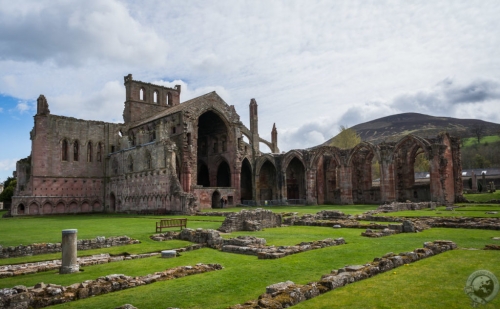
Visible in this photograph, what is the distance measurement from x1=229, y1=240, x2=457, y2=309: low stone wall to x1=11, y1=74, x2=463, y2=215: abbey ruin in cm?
3024

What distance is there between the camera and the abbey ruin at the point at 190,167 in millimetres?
44031

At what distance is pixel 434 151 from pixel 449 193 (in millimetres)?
5039

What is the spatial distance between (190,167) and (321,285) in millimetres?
39615

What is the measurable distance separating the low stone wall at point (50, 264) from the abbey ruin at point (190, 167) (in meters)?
24.7

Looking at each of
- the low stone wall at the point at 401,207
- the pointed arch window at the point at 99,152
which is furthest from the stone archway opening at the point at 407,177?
the pointed arch window at the point at 99,152

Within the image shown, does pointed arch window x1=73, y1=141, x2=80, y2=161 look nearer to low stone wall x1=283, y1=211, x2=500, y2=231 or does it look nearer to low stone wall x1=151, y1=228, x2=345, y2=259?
low stone wall x1=283, y1=211, x2=500, y2=231

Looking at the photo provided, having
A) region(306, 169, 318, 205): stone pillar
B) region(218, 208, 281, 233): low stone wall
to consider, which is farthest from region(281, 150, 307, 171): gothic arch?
region(218, 208, 281, 233): low stone wall

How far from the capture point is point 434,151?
42406 mm

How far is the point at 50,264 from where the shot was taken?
13.4 meters

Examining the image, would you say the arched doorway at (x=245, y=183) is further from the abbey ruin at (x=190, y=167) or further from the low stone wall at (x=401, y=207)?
the low stone wall at (x=401, y=207)

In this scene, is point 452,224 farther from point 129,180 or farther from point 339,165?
point 129,180

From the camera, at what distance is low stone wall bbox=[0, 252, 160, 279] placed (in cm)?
1221

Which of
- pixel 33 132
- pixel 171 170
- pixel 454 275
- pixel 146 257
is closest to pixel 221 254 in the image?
pixel 146 257

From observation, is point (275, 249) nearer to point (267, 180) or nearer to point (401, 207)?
point (401, 207)
